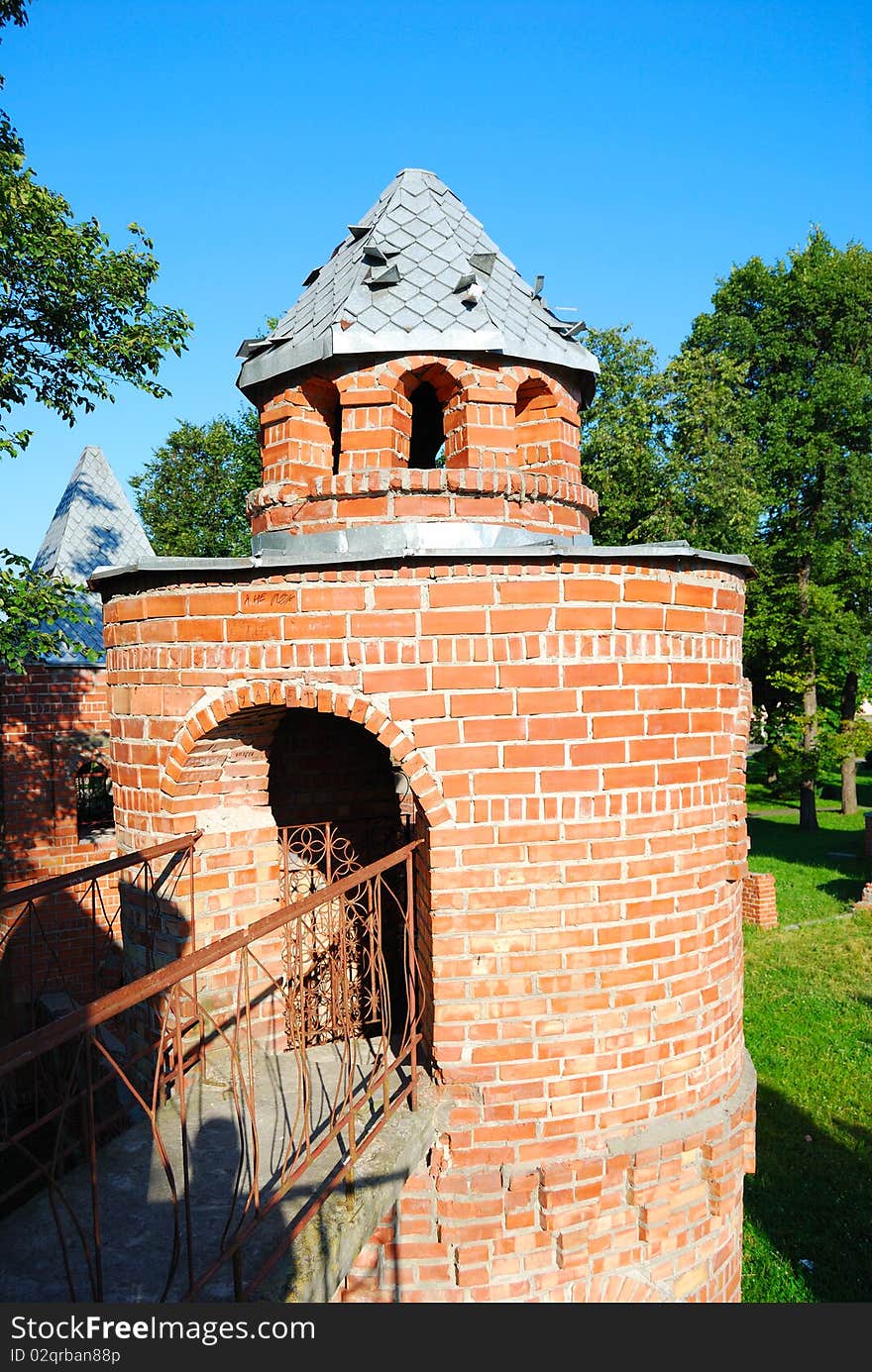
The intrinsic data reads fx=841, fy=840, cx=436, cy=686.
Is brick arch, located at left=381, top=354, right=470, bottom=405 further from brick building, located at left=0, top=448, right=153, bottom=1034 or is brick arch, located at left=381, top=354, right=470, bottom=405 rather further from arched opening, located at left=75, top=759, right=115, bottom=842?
arched opening, located at left=75, top=759, right=115, bottom=842

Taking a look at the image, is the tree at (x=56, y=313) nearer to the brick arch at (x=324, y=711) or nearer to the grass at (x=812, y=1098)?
the brick arch at (x=324, y=711)

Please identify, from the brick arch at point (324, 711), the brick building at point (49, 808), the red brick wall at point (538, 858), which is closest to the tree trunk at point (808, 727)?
the brick building at point (49, 808)

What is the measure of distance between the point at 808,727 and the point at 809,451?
6683mm

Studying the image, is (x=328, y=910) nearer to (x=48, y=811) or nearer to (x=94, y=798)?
(x=48, y=811)

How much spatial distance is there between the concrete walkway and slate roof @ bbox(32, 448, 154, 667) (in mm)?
7574

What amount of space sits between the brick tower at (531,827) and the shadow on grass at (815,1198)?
2.73 meters

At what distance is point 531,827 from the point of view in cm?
356

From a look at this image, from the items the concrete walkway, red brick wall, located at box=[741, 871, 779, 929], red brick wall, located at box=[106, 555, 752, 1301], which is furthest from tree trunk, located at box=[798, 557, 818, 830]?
the concrete walkway

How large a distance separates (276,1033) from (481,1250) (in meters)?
1.54

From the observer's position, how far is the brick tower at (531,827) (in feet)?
11.6

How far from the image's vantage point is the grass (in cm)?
637

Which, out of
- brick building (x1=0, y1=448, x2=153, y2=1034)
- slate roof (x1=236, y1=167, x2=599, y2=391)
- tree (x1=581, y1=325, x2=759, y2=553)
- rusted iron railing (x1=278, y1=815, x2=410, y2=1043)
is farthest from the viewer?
tree (x1=581, y1=325, x2=759, y2=553)

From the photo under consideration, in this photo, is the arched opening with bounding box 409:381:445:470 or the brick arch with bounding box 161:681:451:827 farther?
the arched opening with bounding box 409:381:445:470

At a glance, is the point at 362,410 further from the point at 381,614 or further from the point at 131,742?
the point at 131,742
